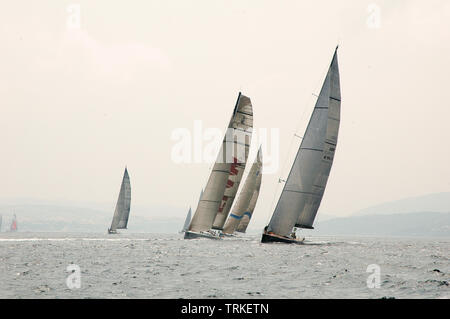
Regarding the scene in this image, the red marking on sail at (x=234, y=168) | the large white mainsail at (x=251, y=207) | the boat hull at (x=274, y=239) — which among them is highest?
the red marking on sail at (x=234, y=168)

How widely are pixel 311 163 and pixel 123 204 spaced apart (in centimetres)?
6779

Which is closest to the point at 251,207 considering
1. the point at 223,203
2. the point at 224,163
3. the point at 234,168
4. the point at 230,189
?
the point at 223,203

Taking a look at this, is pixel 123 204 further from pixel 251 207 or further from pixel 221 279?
pixel 221 279

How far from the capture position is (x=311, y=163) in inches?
1849

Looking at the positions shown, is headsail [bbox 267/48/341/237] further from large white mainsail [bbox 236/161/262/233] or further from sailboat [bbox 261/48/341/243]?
large white mainsail [bbox 236/161/262/233]

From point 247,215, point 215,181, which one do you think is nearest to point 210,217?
point 215,181

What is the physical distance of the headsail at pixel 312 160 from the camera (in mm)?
46938

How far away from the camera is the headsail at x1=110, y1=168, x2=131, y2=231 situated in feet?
345

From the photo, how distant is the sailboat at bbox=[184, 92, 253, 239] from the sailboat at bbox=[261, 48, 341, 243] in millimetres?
9568

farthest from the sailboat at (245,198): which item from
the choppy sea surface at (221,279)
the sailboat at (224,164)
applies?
the choppy sea surface at (221,279)

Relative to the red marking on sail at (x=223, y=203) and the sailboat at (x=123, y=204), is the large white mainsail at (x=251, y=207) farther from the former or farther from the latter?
the sailboat at (x=123, y=204)

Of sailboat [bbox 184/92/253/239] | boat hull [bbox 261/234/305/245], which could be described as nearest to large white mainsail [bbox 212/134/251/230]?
sailboat [bbox 184/92/253/239]

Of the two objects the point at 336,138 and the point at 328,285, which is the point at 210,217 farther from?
the point at 328,285

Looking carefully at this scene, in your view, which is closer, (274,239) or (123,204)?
(274,239)
